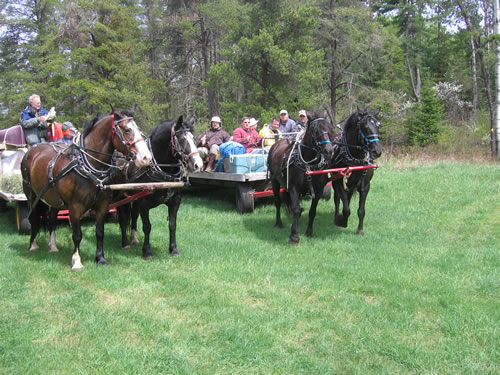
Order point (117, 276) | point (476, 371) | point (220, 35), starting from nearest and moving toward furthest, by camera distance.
→ point (476, 371), point (117, 276), point (220, 35)

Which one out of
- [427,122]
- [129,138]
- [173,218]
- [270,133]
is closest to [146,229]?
[173,218]

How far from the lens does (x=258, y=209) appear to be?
10.1m

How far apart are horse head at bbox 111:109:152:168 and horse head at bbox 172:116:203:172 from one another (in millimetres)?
646

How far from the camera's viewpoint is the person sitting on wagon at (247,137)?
406 inches

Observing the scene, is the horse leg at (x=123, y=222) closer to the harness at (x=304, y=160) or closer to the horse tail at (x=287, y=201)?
the harness at (x=304, y=160)

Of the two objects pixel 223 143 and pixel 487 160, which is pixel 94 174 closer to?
pixel 223 143

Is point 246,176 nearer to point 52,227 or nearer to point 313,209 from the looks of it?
point 313,209

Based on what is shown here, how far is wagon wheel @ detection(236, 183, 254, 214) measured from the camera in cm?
933

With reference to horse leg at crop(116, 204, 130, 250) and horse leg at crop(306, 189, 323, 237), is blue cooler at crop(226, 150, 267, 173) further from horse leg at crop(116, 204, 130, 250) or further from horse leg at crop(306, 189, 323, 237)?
horse leg at crop(116, 204, 130, 250)

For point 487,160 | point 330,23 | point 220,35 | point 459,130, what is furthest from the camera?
point 220,35

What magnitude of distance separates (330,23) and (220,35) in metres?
7.02

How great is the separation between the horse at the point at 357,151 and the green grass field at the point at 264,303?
72 centimetres

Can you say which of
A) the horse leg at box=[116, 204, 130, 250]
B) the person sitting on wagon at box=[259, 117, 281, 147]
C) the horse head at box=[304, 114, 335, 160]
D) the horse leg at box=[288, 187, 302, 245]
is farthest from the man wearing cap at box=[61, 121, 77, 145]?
the horse head at box=[304, 114, 335, 160]

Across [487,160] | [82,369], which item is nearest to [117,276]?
[82,369]
